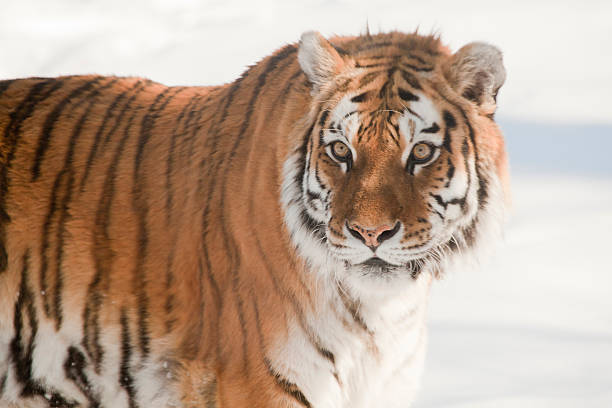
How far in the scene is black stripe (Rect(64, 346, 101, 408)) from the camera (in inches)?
128

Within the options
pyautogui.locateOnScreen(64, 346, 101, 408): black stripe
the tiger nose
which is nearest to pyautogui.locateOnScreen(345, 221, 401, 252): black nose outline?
the tiger nose

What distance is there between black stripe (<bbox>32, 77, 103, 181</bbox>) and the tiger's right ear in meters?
1.21

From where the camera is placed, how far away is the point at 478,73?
283cm

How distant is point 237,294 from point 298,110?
0.66 metres

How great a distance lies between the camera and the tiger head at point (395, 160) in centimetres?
268

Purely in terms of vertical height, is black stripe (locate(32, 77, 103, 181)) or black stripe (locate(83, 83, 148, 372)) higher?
black stripe (locate(32, 77, 103, 181))

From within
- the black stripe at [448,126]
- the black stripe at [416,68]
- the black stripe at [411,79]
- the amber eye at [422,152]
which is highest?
the black stripe at [416,68]

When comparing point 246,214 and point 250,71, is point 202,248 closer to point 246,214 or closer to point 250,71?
point 246,214

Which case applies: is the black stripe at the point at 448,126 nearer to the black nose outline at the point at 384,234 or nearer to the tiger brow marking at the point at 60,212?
the black nose outline at the point at 384,234

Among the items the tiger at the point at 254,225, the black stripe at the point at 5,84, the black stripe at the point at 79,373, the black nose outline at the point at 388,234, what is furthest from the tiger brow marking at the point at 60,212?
the black nose outline at the point at 388,234

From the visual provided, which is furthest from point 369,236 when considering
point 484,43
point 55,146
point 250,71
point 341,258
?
point 55,146

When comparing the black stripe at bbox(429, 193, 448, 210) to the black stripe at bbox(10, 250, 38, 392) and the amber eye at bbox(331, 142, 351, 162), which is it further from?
the black stripe at bbox(10, 250, 38, 392)

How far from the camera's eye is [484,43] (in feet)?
9.20

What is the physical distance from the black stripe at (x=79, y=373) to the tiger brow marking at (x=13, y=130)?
436 millimetres
